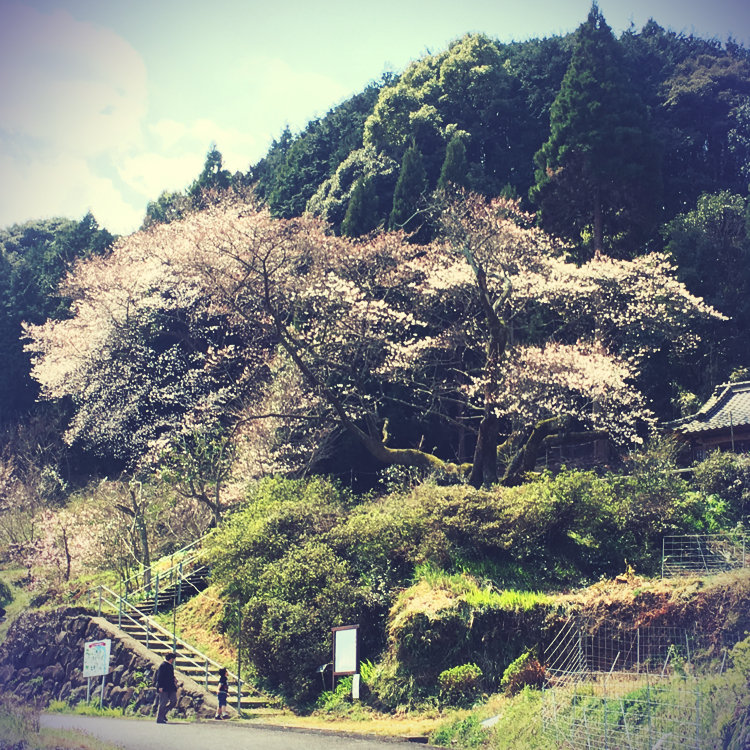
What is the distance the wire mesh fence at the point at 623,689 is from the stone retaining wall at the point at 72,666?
664cm

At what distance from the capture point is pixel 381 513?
17.3 metres

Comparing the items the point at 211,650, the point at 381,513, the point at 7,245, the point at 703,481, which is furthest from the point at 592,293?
the point at 7,245

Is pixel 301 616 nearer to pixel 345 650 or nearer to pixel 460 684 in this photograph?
pixel 345 650

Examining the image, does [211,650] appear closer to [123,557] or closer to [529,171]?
[123,557]

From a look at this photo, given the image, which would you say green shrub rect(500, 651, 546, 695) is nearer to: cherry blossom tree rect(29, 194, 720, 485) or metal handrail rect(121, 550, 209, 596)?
cherry blossom tree rect(29, 194, 720, 485)

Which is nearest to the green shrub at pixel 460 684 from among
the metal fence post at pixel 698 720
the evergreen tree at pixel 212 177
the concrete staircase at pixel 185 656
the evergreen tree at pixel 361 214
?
the concrete staircase at pixel 185 656

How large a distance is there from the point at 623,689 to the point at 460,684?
10.1ft

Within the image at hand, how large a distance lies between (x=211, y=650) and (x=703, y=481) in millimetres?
12330

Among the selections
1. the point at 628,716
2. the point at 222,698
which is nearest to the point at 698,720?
the point at 628,716

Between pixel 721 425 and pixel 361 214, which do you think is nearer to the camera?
pixel 721 425

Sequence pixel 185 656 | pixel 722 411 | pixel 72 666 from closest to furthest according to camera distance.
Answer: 1. pixel 185 656
2. pixel 72 666
3. pixel 722 411

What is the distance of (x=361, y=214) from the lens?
102 feet

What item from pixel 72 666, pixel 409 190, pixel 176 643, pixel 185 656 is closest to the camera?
pixel 185 656

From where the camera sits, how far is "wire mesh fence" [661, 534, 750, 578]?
595 inches
